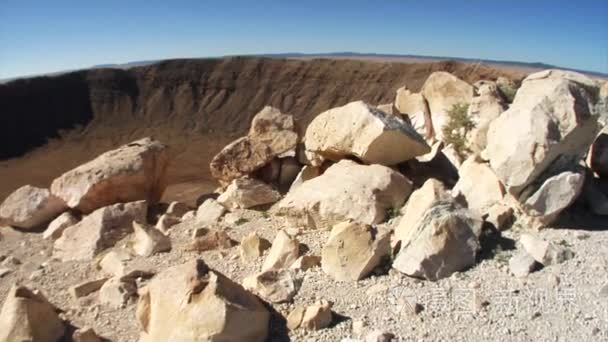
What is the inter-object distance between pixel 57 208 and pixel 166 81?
37831mm

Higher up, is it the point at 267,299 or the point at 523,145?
the point at 523,145

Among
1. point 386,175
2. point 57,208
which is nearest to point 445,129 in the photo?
point 386,175

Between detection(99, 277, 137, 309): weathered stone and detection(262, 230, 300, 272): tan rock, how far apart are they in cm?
153

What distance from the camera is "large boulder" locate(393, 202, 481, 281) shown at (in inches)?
212

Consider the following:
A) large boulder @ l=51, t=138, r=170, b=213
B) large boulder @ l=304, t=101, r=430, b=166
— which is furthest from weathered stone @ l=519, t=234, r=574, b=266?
large boulder @ l=51, t=138, r=170, b=213

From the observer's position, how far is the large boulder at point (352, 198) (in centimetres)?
686

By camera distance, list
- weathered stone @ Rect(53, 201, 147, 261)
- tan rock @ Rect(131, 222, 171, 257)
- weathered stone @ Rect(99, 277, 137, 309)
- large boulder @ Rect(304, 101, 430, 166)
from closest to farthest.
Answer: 1. weathered stone @ Rect(99, 277, 137, 309)
2. tan rock @ Rect(131, 222, 171, 257)
3. large boulder @ Rect(304, 101, 430, 166)
4. weathered stone @ Rect(53, 201, 147, 261)

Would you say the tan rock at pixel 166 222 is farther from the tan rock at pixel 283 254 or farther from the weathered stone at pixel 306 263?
the weathered stone at pixel 306 263

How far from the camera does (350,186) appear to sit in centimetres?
710

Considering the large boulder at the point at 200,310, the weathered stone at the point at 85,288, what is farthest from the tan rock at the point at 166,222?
the large boulder at the point at 200,310

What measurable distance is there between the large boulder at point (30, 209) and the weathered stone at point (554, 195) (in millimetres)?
7284

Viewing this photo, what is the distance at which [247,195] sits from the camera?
Answer: 8.44 m

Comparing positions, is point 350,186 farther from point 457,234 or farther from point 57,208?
point 57,208

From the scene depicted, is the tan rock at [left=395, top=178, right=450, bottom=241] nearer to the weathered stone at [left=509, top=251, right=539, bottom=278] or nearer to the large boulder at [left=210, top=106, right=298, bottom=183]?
the weathered stone at [left=509, top=251, right=539, bottom=278]
